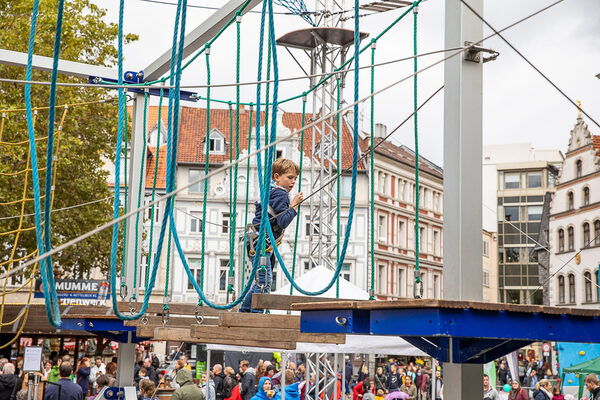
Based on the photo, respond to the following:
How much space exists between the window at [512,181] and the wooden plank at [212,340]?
61823mm

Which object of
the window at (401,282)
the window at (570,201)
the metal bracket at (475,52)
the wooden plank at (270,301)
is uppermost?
the window at (570,201)

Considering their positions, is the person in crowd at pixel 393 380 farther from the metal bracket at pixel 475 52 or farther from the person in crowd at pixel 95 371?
the metal bracket at pixel 475 52

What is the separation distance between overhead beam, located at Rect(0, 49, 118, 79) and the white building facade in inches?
1373

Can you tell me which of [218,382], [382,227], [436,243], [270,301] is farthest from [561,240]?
[270,301]

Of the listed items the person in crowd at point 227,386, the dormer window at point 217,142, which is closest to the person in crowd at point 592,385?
the person in crowd at point 227,386

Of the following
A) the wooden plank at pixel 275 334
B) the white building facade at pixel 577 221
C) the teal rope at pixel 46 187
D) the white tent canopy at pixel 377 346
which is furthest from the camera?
the white building facade at pixel 577 221

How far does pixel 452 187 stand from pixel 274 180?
7.30 ft

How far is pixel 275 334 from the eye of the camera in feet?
15.6

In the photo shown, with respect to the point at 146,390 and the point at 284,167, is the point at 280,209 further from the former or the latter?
A: the point at 146,390

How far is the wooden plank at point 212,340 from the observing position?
499cm

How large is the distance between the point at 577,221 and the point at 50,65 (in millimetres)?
38844

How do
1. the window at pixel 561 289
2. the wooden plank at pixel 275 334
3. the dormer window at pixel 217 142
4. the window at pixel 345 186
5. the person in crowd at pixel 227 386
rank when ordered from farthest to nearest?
1. the window at pixel 561 289
2. the dormer window at pixel 217 142
3. the window at pixel 345 186
4. the person in crowd at pixel 227 386
5. the wooden plank at pixel 275 334

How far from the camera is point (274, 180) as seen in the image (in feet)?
19.1

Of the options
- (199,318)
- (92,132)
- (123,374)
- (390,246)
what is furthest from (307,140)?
(199,318)
